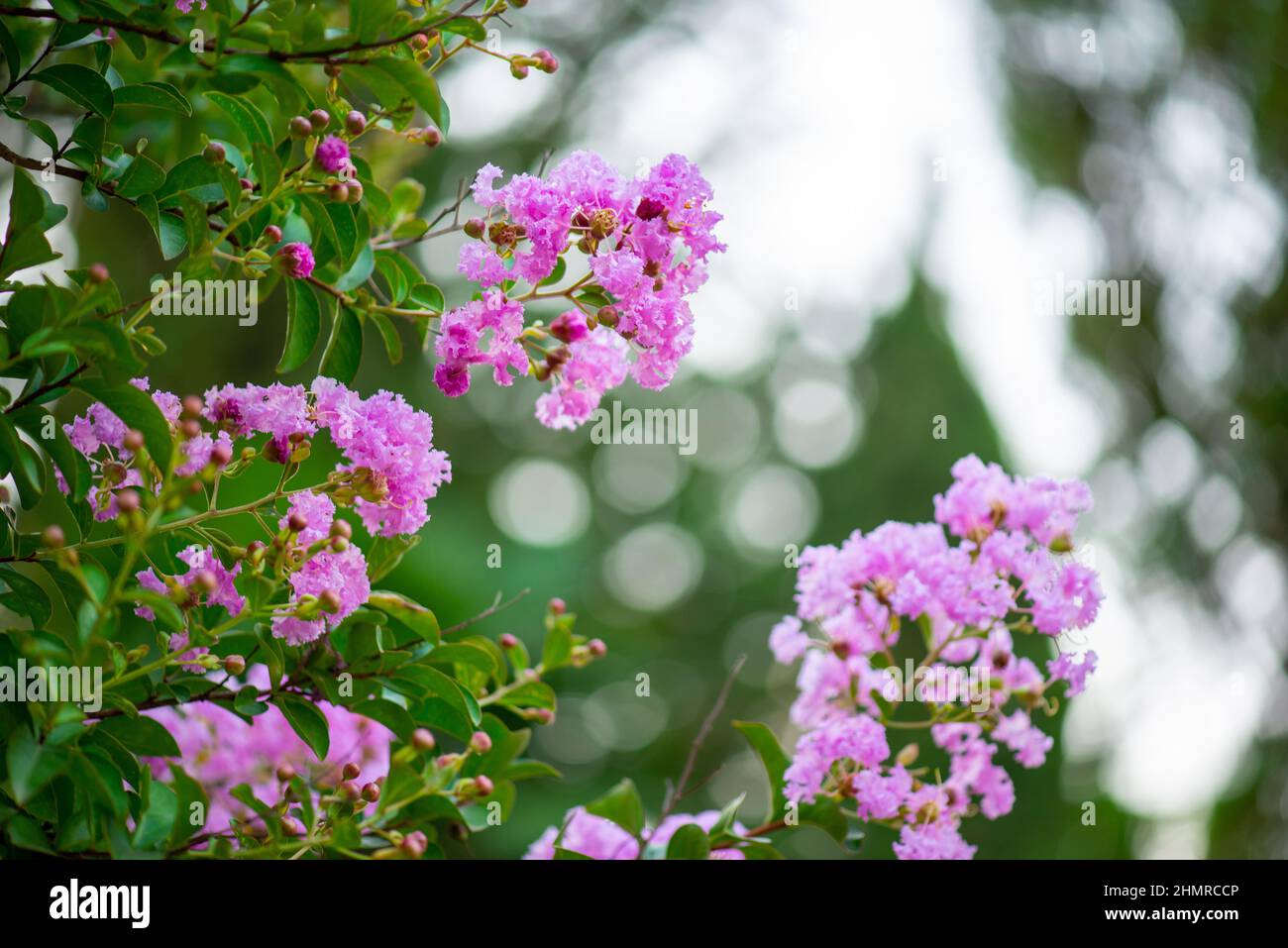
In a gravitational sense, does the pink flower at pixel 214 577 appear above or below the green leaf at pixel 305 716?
above

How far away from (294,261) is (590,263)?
0.86 ft

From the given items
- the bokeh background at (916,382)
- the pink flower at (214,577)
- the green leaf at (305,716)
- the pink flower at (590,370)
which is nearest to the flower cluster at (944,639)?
the pink flower at (590,370)

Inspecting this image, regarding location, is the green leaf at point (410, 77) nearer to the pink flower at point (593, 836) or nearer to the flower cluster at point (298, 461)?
the flower cluster at point (298, 461)

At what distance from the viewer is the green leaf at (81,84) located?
3.34 ft

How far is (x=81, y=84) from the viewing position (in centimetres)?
103

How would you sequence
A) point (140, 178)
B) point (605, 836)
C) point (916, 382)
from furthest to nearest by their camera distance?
1. point (916, 382)
2. point (605, 836)
3. point (140, 178)

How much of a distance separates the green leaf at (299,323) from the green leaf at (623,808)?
21.1 inches

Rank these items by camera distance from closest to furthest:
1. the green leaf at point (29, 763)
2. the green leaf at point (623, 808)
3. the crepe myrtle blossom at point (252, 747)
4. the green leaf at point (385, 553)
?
the green leaf at point (29, 763) < the green leaf at point (385, 553) < the green leaf at point (623, 808) < the crepe myrtle blossom at point (252, 747)

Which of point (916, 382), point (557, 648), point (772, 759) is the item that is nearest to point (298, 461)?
point (557, 648)

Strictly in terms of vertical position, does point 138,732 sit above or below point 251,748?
above

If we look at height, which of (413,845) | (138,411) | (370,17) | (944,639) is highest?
(370,17)

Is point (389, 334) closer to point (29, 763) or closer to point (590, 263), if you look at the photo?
point (590, 263)
